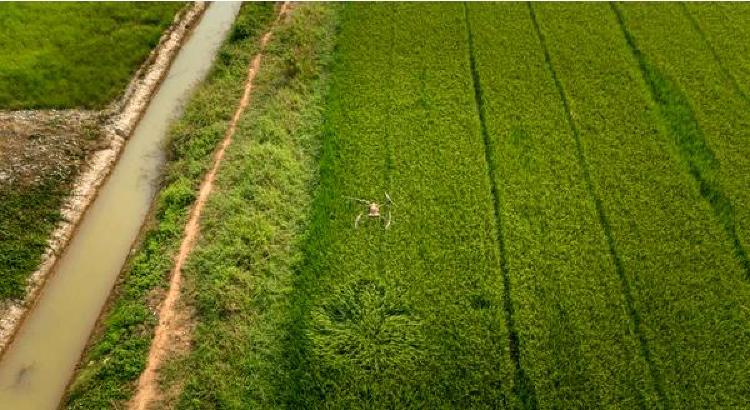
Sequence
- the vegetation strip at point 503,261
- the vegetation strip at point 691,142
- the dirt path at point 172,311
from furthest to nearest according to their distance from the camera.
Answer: the vegetation strip at point 691,142 < the dirt path at point 172,311 < the vegetation strip at point 503,261

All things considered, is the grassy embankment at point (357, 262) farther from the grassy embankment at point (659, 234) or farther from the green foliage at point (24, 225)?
the green foliage at point (24, 225)

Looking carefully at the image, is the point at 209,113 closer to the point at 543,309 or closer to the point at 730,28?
the point at 543,309

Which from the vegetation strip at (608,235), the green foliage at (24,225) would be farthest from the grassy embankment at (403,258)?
the green foliage at (24,225)

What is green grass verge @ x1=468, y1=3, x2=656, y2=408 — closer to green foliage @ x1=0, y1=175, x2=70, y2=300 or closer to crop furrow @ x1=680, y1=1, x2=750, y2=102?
crop furrow @ x1=680, y1=1, x2=750, y2=102

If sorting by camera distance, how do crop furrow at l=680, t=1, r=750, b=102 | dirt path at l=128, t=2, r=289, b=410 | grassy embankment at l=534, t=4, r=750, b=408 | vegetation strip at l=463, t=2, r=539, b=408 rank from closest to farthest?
vegetation strip at l=463, t=2, r=539, b=408, grassy embankment at l=534, t=4, r=750, b=408, dirt path at l=128, t=2, r=289, b=410, crop furrow at l=680, t=1, r=750, b=102

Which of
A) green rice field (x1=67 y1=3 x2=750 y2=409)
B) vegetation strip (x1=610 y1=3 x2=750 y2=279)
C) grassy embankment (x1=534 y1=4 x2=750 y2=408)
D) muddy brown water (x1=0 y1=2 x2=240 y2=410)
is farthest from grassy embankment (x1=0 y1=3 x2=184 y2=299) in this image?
vegetation strip (x1=610 y1=3 x2=750 y2=279)

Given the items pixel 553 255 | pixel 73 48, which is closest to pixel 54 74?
pixel 73 48

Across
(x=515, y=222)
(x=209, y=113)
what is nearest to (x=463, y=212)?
(x=515, y=222)
